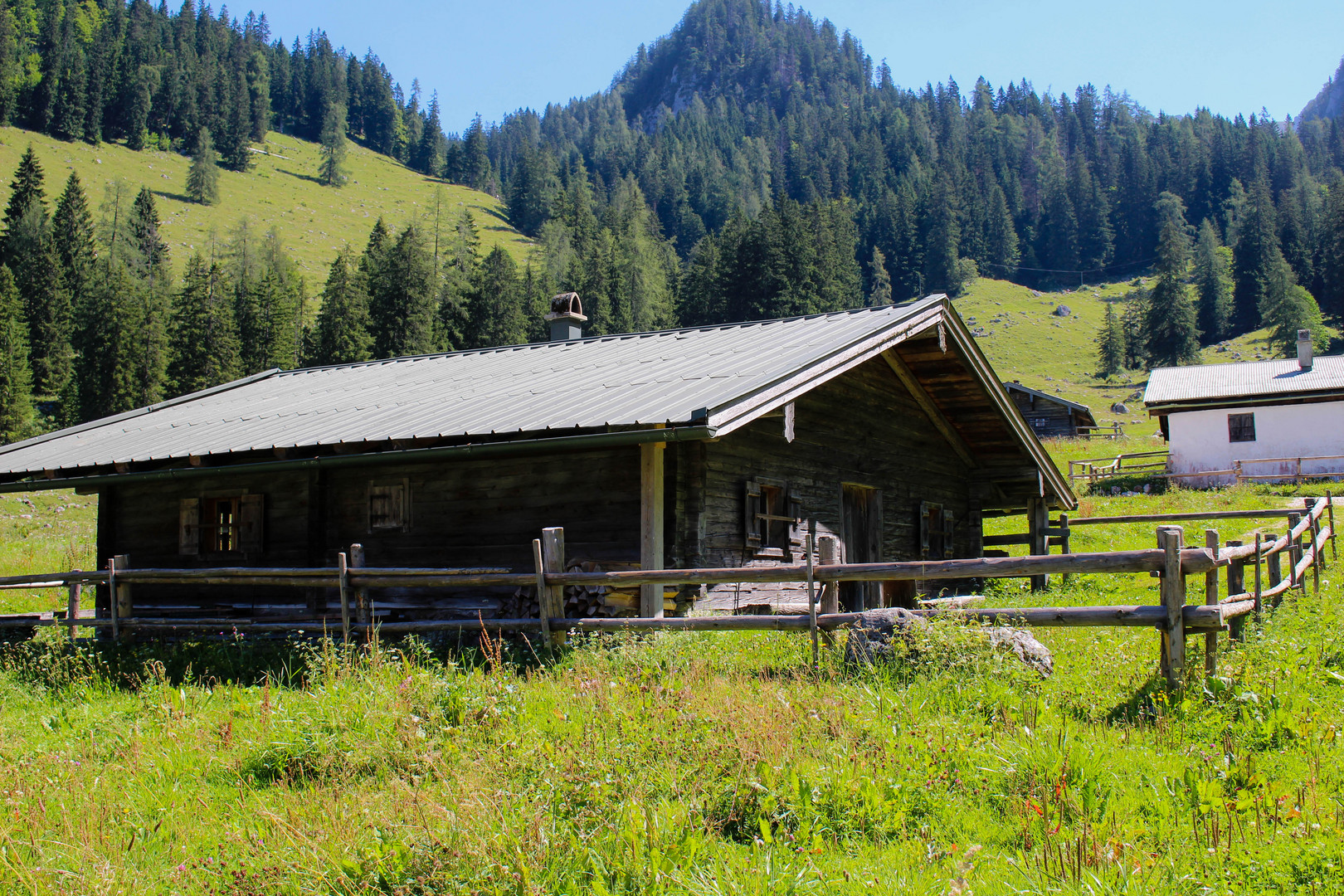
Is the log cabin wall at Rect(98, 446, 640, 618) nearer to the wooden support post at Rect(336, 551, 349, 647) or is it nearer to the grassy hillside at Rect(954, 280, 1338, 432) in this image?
the wooden support post at Rect(336, 551, 349, 647)

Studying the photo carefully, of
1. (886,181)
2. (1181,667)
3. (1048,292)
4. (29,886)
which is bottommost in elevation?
(29,886)

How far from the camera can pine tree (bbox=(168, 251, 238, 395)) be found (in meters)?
60.6

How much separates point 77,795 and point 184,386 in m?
61.3

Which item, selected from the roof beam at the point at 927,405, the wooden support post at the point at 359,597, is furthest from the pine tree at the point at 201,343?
the wooden support post at the point at 359,597

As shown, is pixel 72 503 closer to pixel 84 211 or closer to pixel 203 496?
pixel 203 496

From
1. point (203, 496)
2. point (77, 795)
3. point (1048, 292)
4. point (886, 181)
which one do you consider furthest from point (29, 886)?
point (886, 181)

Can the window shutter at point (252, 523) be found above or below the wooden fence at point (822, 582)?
above

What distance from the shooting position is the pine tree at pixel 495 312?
68.6 m

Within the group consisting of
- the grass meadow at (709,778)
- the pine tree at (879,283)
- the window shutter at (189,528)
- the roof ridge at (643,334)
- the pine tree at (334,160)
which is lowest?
the grass meadow at (709,778)

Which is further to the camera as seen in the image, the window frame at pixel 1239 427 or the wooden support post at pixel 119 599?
the window frame at pixel 1239 427

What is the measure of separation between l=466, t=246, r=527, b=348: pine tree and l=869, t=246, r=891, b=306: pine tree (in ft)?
160

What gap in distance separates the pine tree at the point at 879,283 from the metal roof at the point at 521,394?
93.3 meters

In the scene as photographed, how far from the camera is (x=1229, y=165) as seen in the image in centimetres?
13912

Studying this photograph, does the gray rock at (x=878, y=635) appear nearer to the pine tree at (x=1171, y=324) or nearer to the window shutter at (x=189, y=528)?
the window shutter at (x=189, y=528)
